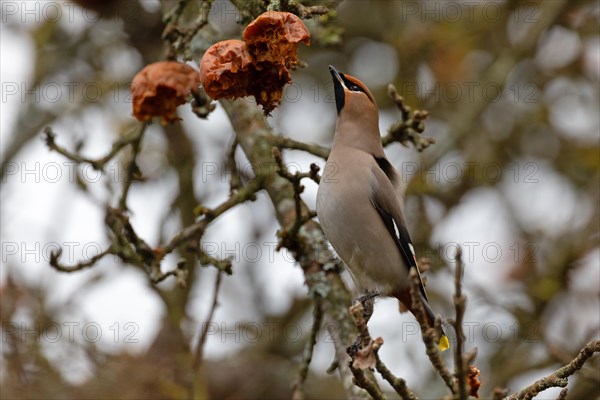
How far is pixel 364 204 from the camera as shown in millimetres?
3768

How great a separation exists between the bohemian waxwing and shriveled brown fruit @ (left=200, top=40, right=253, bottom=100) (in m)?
0.86

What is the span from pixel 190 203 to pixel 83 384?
128 cm

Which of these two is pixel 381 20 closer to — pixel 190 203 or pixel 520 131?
pixel 520 131

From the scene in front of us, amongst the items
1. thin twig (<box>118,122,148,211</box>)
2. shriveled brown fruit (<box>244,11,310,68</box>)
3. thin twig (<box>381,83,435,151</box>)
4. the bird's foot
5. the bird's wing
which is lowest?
the bird's foot

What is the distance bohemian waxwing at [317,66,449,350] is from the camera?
11.6 feet

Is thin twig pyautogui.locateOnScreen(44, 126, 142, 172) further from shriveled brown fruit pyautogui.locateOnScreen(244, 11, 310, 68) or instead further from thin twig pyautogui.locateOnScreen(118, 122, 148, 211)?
shriveled brown fruit pyautogui.locateOnScreen(244, 11, 310, 68)

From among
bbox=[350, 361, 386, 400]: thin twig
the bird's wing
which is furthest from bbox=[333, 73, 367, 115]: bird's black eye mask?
bbox=[350, 361, 386, 400]: thin twig

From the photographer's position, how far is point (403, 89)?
639 cm

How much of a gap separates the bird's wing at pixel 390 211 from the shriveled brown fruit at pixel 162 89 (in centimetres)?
104

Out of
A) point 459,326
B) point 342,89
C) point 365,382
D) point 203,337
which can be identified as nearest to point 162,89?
point 342,89

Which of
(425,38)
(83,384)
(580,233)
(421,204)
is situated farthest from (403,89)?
(83,384)

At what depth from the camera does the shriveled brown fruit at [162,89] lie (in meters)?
3.15

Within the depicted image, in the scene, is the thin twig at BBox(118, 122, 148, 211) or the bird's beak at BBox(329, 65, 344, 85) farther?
the bird's beak at BBox(329, 65, 344, 85)

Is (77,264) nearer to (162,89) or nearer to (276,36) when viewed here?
(162,89)
